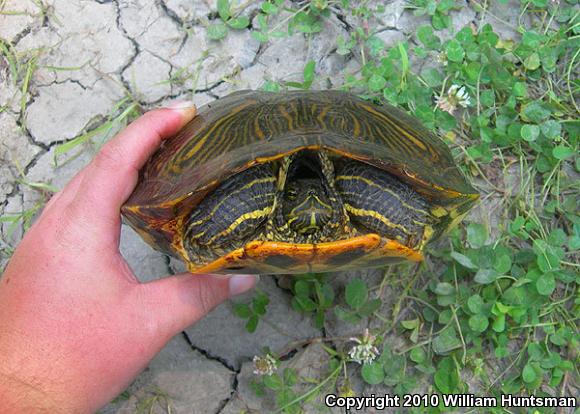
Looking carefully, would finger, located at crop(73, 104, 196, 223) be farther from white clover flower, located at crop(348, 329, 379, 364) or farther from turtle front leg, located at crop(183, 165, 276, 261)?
white clover flower, located at crop(348, 329, 379, 364)

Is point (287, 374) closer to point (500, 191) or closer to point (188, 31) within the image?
point (500, 191)

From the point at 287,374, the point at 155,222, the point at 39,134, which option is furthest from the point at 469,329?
the point at 39,134

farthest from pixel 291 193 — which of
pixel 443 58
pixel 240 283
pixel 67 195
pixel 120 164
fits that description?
pixel 443 58

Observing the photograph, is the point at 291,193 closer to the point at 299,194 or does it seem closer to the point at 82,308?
the point at 299,194

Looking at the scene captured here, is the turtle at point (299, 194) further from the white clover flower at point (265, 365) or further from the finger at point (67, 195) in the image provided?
the white clover flower at point (265, 365)

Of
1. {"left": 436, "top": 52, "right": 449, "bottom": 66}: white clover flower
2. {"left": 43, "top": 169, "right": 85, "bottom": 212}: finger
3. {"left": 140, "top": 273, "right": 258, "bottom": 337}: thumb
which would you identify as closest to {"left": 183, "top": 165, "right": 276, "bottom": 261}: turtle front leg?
{"left": 140, "top": 273, "right": 258, "bottom": 337}: thumb

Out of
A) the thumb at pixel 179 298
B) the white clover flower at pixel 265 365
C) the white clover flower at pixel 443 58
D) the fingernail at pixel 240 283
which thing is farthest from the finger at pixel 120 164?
the white clover flower at pixel 443 58

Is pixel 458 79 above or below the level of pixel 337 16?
below
